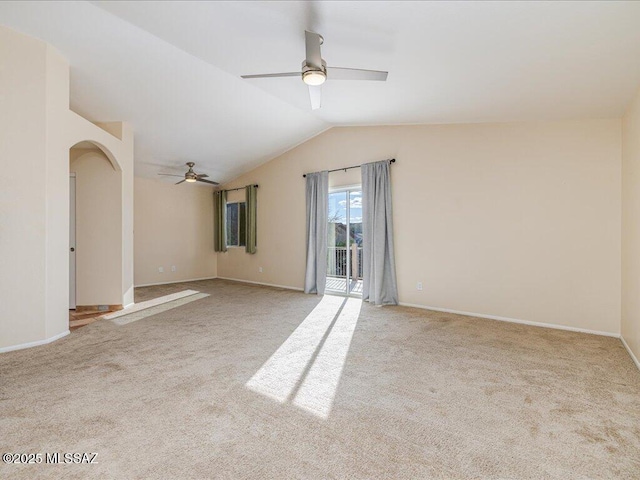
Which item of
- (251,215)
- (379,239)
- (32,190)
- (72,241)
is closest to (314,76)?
(32,190)

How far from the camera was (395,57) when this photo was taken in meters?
2.86

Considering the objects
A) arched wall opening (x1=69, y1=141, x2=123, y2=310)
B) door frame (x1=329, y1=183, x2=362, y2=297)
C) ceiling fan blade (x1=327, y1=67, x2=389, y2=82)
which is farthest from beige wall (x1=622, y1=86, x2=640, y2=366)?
arched wall opening (x1=69, y1=141, x2=123, y2=310)

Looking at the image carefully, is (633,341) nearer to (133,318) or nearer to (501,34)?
(501,34)

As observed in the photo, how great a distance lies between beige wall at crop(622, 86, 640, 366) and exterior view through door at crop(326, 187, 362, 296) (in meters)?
3.56

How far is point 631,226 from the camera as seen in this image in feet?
10.1

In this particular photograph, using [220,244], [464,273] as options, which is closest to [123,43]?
[464,273]

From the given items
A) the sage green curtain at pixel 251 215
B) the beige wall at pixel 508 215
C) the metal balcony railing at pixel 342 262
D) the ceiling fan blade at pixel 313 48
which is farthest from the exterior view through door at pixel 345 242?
the ceiling fan blade at pixel 313 48

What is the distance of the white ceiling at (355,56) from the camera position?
2.21m

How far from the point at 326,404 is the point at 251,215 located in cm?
589

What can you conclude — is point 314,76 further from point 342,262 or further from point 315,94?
point 342,262

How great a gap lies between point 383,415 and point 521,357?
5.84ft

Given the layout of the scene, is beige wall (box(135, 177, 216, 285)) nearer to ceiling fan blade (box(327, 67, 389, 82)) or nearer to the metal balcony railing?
the metal balcony railing

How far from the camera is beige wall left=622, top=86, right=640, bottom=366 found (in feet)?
9.43

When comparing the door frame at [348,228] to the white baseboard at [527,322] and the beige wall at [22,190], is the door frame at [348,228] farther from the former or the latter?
the beige wall at [22,190]
